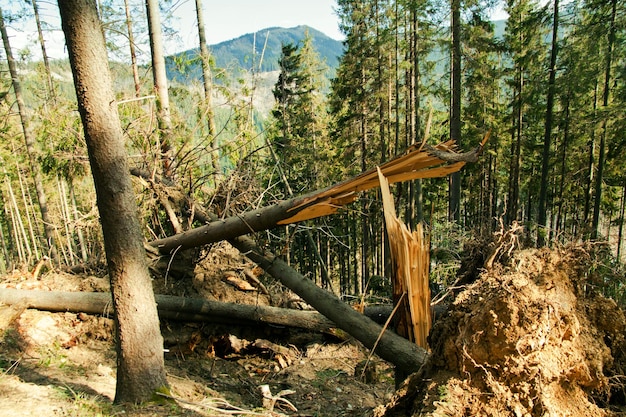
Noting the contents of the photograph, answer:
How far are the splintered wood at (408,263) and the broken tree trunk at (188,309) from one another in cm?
163

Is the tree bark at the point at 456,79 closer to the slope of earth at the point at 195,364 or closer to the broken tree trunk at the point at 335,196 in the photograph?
the slope of earth at the point at 195,364

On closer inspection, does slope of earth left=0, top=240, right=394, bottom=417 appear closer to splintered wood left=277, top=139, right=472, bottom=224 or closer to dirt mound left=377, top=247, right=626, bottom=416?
dirt mound left=377, top=247, right=626, bottom=416

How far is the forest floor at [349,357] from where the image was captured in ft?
6.78

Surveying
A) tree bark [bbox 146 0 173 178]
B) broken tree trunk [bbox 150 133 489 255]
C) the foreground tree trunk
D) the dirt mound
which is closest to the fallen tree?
broken tree trunk [bbox 150 133 489 255]

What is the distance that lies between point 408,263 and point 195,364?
3769mm

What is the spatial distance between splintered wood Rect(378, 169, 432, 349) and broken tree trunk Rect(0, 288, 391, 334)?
163cm

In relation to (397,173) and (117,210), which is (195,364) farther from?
(397,173)

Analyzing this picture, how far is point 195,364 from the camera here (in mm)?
5723

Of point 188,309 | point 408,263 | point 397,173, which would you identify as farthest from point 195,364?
point 397,173

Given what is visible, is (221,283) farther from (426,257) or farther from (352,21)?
(352,21)

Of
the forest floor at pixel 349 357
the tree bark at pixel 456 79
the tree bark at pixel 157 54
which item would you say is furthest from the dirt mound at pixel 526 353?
the tree bark at pixel 456 79

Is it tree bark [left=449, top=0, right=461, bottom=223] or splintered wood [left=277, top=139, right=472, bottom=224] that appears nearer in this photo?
splintered wood [left=277, top=139, right=472, bottom=224]

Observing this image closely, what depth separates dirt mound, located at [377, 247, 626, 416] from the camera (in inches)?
80.4

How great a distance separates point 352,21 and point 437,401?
20.3 m
